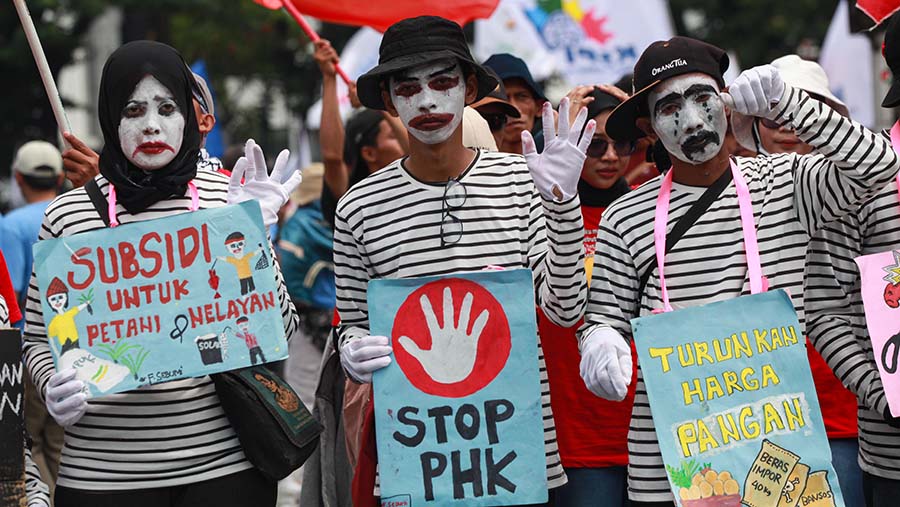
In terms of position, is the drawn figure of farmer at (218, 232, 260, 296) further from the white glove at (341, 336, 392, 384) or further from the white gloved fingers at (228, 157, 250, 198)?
the white glove at (341, 336, 392, 384)

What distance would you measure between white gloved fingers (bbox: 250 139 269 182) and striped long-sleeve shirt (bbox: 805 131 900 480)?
175cm

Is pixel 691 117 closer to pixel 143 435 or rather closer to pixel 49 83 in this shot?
pixel 143 435

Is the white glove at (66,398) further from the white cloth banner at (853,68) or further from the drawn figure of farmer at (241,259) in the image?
the white cloth banner at (853,68)

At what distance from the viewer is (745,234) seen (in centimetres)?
451

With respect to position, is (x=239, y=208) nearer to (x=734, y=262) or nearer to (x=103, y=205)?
(x=103, y=205)

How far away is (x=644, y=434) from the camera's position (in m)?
4.57

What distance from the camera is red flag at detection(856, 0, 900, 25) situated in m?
5.84

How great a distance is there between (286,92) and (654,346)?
22.8 metres

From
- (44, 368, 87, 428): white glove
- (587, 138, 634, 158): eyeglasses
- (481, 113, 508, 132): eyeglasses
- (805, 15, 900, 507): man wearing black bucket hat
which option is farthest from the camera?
(481, 113, 508, 132): eyeglasses

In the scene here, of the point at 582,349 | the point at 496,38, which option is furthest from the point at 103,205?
the point at 496,38

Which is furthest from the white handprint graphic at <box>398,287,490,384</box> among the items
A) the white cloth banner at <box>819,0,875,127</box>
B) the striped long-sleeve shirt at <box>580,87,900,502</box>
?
the white cloth banner at <box>819,0,875,127</box>

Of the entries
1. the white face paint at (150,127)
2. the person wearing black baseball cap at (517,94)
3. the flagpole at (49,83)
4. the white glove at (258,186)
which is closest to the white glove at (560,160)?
the white glove at (258,186)

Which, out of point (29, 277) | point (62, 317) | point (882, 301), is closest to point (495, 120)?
point (882, 301)

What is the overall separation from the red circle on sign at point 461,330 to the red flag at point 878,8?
7.33ft
